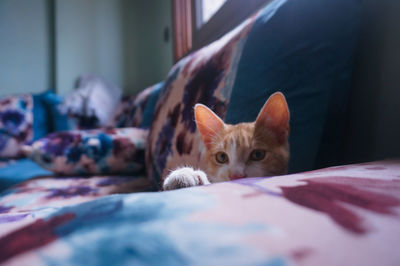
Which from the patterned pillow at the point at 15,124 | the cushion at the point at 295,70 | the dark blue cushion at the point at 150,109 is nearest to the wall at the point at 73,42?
the patterned pillow at the point at 15,124

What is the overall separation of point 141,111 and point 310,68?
1352mm

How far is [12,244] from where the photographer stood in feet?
0.55

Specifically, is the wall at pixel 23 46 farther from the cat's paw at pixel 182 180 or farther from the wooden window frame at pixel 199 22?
the cat's paw at pixel 182 180

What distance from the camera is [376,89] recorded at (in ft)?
1.85

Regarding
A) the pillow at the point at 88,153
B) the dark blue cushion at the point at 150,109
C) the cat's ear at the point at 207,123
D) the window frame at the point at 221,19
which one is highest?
the window frame at the point at 221,19

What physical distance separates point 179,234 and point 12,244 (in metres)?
0.11

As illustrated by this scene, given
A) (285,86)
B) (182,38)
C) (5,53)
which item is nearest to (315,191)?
(285,86)

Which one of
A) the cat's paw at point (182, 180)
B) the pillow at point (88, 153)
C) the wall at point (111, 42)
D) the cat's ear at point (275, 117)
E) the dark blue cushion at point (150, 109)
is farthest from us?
the wall at point (111, 42)

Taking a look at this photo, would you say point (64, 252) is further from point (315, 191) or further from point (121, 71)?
point (121, 71)

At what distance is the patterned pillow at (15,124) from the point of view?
222cm

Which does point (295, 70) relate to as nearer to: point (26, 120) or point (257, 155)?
point (257, 155)

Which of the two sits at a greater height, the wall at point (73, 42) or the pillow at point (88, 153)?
the wall at point (73, 42)

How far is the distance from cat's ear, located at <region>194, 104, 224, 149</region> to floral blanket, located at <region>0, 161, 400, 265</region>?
36 cm

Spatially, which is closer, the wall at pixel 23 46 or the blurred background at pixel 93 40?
the blurred background at pixel 93 40
